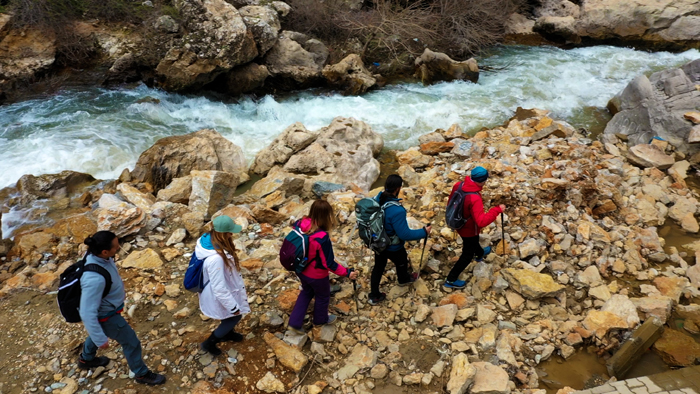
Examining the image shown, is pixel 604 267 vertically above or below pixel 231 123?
above

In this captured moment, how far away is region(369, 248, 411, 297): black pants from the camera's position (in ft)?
13.2

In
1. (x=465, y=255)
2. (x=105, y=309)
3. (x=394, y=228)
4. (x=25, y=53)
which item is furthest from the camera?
(x=25, y=53)

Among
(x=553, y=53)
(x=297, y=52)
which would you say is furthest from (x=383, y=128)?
(x=553, y=53)

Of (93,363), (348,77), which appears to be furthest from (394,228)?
(348,77)

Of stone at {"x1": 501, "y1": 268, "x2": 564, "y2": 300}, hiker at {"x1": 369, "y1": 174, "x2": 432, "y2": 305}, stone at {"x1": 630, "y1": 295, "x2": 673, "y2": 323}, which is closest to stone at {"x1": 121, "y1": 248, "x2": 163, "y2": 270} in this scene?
hiker at {"x1": 369, "y1": 174, "x2": 432, "y2": 305}

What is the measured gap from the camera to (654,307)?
436cm

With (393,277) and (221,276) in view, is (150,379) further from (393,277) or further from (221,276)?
(393,277)

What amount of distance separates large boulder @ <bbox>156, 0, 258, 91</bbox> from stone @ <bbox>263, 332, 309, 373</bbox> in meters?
9.84

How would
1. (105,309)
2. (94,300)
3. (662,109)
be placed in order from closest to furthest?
(94,300) < (105,309) < (662,109)

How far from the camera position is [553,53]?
1684 cm

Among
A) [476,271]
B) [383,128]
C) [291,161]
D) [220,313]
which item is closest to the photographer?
[220,313]

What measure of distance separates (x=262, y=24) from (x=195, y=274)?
11025mm

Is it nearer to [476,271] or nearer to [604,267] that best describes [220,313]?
[476,271]

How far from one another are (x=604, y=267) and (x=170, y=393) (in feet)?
16.5
